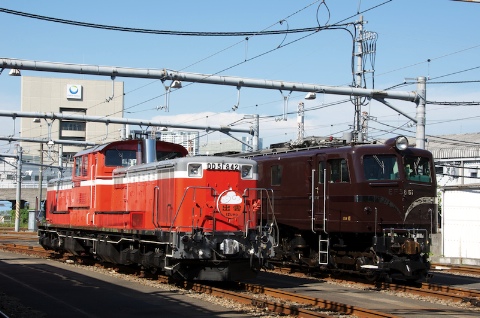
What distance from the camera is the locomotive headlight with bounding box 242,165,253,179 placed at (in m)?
16.3

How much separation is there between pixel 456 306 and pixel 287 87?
31.7ft

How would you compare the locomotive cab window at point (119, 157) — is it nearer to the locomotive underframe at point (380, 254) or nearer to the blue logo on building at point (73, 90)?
the locomotive underframe at point (380, 254)

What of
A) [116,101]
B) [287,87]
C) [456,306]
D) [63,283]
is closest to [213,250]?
[63,283]

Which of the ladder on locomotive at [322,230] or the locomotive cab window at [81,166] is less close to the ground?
the locomotive cab window at [81,166]

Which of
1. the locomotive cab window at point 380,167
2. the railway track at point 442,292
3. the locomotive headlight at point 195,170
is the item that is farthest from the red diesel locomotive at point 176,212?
the railway track at point 442,292

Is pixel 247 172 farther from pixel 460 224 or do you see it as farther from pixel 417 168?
pixel 460 224

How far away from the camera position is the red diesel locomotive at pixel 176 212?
50.0ft

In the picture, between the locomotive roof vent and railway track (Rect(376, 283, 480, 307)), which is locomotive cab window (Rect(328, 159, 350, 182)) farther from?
railway track (Rect(376, 283, 480, 307))

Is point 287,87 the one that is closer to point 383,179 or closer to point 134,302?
point 383,179

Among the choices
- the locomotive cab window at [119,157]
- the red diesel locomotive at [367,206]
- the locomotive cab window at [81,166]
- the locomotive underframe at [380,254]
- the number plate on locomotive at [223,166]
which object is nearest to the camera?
the number plate on locomotive at [223,166]

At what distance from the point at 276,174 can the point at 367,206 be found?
4088 millimetres

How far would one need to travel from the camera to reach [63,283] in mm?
16281

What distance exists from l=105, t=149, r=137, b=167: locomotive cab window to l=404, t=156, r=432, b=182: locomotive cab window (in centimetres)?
759

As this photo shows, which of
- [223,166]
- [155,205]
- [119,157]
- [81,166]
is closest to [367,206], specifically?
[223,166]
